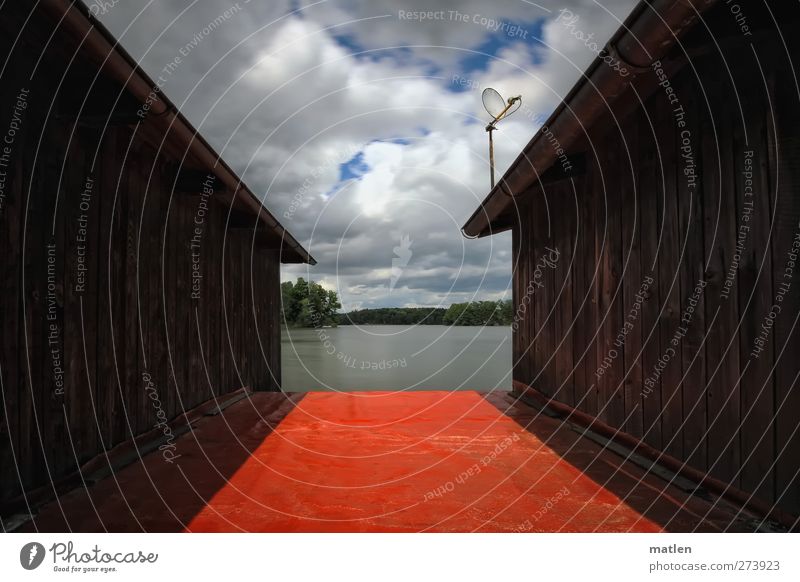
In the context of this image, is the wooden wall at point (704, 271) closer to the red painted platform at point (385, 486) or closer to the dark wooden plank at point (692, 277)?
the dark wooden plank at point (692, 277)

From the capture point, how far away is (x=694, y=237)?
3.17 m

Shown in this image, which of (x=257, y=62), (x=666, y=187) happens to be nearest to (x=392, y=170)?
(x=257, y=62)

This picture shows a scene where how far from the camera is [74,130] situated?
334 cm

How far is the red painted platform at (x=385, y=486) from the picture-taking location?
2639 millimetres

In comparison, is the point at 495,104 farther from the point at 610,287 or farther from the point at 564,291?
the point at 610,287

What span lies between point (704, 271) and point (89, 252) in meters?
4.19

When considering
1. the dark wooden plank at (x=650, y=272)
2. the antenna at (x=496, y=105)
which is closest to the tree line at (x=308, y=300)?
the antenna at (x=496, y=105)

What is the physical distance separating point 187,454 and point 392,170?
545cm

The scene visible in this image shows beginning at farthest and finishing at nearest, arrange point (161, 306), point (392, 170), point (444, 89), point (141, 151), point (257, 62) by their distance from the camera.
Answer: point (392, 170) → point (444, 89) → point (257, 62) → point (161, 306) → point (141, 151)

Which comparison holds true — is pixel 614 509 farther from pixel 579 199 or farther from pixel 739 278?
pixel 579 199

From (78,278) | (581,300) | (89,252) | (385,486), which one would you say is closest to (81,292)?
(78,278)

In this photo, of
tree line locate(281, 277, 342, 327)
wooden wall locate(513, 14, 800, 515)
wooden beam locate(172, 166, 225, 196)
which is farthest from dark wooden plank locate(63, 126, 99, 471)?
tree line locate(281, 277, 342, 327)

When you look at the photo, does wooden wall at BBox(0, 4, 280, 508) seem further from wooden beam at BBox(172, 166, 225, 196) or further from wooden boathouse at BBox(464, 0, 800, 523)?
wooden boathouse at BBox(464, 0, 800, 523)

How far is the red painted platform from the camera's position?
8.66ft
